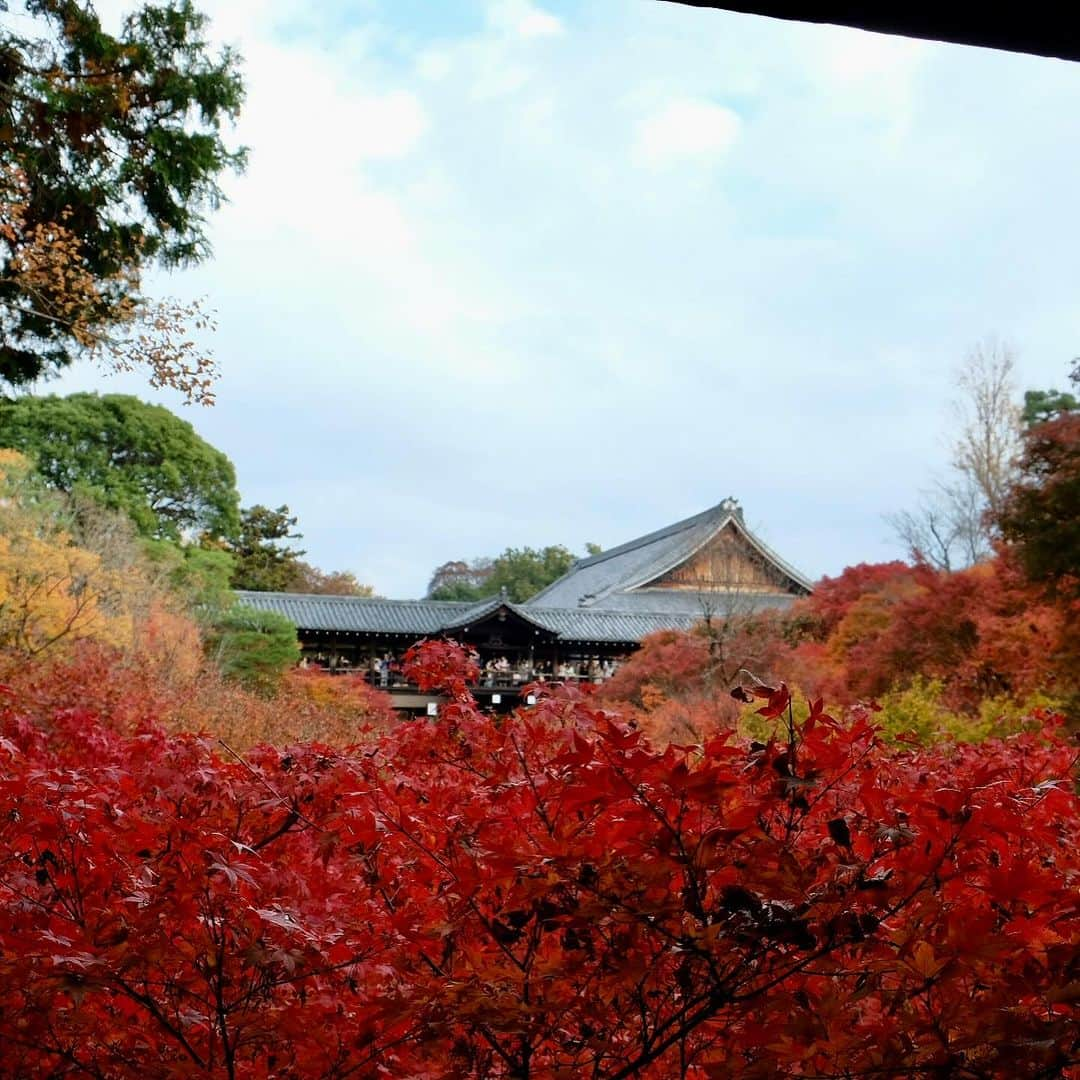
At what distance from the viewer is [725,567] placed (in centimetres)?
3061

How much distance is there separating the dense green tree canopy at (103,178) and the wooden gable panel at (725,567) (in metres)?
25.4

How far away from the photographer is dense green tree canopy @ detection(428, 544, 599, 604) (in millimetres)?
48062

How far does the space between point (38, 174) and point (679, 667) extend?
11.5m

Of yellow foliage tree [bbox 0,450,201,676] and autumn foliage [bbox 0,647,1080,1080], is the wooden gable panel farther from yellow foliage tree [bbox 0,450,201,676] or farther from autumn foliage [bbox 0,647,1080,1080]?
autumn foliage [bbox 0,647,1080,1080]

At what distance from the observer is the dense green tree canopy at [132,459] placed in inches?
800

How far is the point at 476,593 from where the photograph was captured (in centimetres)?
4956

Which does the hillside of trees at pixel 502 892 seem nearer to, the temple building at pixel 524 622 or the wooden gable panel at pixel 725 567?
the temple building at pixel 524 622

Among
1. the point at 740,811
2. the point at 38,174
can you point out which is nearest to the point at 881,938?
the point at 740,811

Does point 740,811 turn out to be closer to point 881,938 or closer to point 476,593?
point 881,938

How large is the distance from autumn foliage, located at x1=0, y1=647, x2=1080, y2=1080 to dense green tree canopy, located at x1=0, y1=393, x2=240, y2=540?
59.8 feet

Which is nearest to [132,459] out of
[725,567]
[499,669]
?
[499,669]

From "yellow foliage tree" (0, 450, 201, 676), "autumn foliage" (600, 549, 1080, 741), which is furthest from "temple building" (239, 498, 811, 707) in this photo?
"yellow foliage tree" (0, 450, 201, 676)

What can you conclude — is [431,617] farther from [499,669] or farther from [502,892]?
[502,892]

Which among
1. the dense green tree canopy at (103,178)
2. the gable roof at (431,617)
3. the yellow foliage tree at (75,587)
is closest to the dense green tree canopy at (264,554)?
the gable roof at (431,617)
